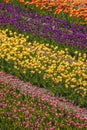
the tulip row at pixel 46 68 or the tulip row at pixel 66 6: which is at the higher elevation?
the tulip row at pixel 46 68

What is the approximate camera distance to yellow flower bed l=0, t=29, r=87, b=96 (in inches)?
386

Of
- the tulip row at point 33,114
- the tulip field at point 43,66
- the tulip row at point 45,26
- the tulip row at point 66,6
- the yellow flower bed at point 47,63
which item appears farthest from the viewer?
the tulip row at point 66,6

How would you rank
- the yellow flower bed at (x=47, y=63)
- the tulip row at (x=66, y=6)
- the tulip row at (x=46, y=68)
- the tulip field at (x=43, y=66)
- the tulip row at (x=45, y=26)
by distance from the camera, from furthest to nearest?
the tulip row at (x=66, y=6), the tulip row at (x=45, y=26), the yellow flower bed at (x=47, y=63), the tulip row at (x=46, y=68), the tulip field at (x=43, y=66)

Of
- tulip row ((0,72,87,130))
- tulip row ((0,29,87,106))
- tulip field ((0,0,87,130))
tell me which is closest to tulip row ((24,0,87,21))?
tulip field ((0,0,87,130))

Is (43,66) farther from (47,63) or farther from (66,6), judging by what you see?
(66,6)

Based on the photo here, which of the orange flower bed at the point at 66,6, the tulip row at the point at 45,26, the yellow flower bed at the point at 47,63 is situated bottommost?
the tulip row at the point at 45,26

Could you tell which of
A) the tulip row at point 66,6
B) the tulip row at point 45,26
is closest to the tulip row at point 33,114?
the tulip row at point 45,26

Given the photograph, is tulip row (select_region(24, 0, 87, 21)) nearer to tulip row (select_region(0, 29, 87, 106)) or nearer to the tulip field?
the tulip field

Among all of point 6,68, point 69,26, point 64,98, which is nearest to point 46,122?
point 64,98

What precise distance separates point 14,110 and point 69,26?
733cm

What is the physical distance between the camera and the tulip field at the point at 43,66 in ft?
→ 25.8

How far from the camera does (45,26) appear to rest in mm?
14250

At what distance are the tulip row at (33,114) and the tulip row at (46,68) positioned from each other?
2.56 ft

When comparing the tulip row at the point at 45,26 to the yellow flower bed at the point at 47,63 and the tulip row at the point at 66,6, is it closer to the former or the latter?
the tulip row at the point at 66,6
